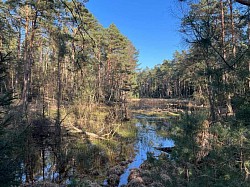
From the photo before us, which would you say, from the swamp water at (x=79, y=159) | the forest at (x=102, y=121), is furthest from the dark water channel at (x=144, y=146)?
the forest at (x=102, y=121)

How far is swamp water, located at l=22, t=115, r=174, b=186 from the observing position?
22.9ft

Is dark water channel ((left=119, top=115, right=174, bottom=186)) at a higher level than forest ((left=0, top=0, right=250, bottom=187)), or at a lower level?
lower

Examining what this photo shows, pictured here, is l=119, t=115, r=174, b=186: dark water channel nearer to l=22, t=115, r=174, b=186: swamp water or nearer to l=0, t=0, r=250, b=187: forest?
l=22, t=115, r=174, b=186: swamp water

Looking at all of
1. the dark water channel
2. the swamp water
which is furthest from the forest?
the dark water channel

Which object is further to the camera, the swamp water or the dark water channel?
the dark water channel

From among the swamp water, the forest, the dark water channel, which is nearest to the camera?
the forest

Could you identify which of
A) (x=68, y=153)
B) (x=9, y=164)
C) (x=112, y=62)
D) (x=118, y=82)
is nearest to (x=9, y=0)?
(x=68, y=153)

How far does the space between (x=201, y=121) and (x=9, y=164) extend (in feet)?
14.4

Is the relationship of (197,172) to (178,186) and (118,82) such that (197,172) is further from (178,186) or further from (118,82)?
(118,82)

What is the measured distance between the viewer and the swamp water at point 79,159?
6969 millimetres

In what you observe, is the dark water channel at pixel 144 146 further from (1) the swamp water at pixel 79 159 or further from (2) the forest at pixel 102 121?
(2) the forest at pixel 102 121

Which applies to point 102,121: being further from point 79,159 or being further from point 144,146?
point 79,159

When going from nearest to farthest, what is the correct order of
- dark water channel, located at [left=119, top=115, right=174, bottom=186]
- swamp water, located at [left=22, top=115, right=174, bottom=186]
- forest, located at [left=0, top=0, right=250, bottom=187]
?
forest, located at [left=0, top=0, right=250, bottom=187] → swamp water, located at [left=22, top=115, right=174, bottom=186] → dark water channel, located at [left=119, top=115, right=174, bottom=186]

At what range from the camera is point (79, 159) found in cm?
875
